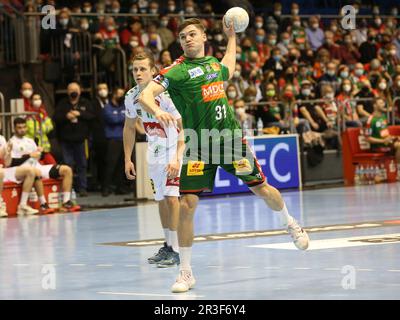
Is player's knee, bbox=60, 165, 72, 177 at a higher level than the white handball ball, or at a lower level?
lower

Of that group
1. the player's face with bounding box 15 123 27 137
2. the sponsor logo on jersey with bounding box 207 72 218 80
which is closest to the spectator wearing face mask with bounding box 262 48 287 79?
the player's face with bounding box 15 123 27 137

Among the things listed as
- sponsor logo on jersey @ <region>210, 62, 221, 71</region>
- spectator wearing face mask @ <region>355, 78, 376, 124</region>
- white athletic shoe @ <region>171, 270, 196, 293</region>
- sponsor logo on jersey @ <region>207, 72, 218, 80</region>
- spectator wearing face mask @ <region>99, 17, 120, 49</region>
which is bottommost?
white athletic shoe @ <region>171, 270, 196, 293</region>

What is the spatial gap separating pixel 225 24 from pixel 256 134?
12.0 meters

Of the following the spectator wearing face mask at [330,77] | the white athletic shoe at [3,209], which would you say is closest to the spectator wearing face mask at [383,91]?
the spectator wearing face mask at [330,77]

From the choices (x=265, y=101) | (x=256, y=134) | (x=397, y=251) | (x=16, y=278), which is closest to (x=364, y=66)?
(x=265, y=101)

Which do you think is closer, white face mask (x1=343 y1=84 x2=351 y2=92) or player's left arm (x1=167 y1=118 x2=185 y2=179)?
player's left arm (x1=167 y1=118 x2=185 y2=179)

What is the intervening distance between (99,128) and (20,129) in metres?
3.39

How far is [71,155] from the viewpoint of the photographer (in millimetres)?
21625

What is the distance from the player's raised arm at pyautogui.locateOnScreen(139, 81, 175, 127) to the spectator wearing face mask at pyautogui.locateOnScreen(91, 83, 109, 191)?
12276 millimetres

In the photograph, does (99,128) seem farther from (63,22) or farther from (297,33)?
(297,33)

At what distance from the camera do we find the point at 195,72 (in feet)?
32.8

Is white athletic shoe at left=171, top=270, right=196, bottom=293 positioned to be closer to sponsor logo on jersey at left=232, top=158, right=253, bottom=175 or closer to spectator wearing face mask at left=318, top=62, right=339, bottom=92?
sponsor logo on jersey at left=232, top=158, right=253, bottom=175

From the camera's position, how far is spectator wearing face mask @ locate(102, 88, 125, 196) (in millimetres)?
21906

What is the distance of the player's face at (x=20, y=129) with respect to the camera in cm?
1908
